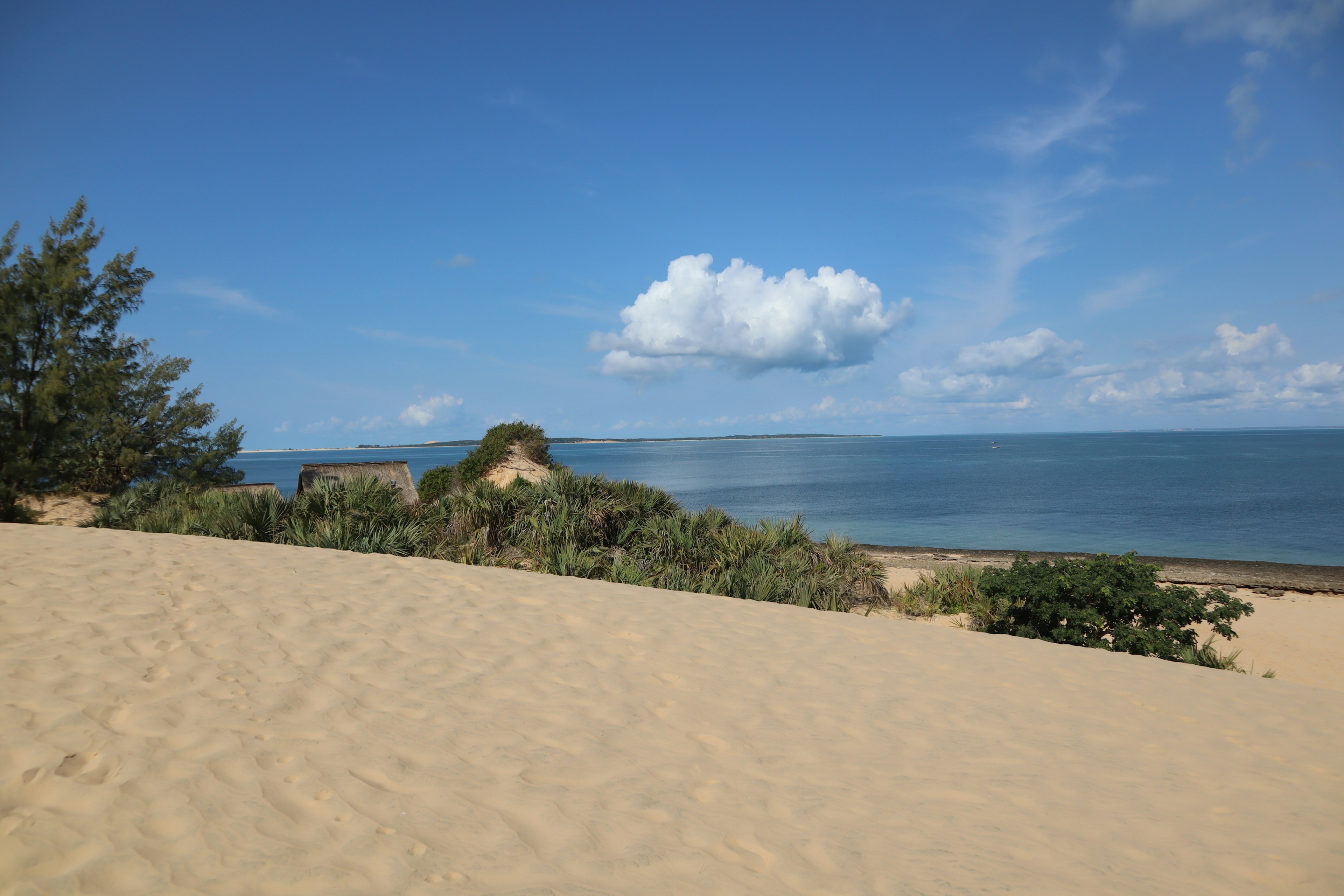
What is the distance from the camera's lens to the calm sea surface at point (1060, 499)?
95.7 ft

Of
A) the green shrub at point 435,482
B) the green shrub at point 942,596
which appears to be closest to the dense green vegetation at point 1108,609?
the green shrub at point 942,596

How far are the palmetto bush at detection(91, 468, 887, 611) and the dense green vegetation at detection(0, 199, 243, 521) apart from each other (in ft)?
16.6

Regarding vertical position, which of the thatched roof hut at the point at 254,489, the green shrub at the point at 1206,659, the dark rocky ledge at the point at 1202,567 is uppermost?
the thatched roof hut at the point at 254,489

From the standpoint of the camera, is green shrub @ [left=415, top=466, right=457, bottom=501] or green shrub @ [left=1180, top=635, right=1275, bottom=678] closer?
green shrub @ [left=1180, top=635, right=1275, bottom=678]

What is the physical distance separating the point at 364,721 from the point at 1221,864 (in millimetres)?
5249

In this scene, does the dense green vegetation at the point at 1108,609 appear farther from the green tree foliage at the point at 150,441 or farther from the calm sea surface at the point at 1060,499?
the green tree foliage at the point at 150,441

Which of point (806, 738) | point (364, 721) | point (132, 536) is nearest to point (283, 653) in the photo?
point (364, 721)

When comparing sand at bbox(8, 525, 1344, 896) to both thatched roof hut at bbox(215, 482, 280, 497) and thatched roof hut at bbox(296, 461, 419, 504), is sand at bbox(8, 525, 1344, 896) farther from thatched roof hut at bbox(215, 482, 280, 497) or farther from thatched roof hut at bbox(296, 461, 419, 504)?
thatched roof hut at bbox(296, 461, 419, 504)

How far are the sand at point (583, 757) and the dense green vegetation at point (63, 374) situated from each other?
14.8 m

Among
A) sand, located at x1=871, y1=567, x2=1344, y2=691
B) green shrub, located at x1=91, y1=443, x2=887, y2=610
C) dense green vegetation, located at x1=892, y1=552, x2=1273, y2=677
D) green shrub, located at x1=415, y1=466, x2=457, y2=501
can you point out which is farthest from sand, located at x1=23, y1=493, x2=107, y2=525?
dense green vegetation, located at x1=892, y1=552, x2=1273, y2=677

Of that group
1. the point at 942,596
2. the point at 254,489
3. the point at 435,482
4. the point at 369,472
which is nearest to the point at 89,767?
the point at 942,596

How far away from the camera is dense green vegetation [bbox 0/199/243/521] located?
17.8 metres

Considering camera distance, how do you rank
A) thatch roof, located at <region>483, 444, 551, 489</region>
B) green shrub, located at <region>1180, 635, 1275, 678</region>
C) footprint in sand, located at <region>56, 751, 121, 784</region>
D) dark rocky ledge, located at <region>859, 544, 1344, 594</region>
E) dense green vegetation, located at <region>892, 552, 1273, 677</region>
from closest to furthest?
footprint in sand, located at <region>56, 751, 121, 784</region>, green shrub, located at <region>1180, 635, 1275, 678</region>, dense green vegetation, located at <region>892, 552, 1273, 677</region>, dark rocky ledge, located at <region>859, 544, 1344, 594</region>, thatch roof, located at <region>483, 444, 551, 489</region>

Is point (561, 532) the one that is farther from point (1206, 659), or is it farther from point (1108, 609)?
point (1206, 659)
